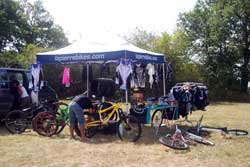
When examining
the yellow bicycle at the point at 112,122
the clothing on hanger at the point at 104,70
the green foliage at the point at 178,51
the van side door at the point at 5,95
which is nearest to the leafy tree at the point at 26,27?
the green foliage at the point at 178,51

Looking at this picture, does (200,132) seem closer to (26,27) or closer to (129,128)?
(129,128)

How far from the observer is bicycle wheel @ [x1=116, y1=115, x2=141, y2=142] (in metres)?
8.16

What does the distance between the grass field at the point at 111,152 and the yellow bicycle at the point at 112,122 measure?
229mm

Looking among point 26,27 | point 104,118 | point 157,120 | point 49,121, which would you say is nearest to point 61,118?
point 49,121

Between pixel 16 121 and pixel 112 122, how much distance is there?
244 cm

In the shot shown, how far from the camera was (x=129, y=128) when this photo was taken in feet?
27.6

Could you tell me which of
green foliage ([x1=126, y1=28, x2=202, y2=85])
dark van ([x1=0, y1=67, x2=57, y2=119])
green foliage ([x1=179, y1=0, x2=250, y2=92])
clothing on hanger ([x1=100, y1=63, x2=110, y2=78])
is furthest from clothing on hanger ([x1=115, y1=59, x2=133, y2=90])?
green foliage ([x1=179, y1=0, x2=250, y2=92])

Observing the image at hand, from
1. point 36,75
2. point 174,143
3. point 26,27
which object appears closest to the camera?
point 174,143

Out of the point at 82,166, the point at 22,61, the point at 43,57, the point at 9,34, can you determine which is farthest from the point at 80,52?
the point at 9,34

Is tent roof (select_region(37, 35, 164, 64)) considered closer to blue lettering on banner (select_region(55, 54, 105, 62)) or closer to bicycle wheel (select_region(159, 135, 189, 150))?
blue lettering on banner (select_region(55, 54, 105, 62))

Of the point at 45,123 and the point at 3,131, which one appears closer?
the point at 45,123

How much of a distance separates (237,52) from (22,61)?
47.4 ft

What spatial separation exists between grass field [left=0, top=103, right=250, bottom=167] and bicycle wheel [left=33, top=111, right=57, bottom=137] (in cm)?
22

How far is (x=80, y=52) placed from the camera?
9.62m
